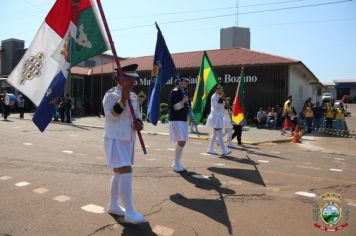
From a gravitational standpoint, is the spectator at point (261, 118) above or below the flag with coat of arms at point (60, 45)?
below

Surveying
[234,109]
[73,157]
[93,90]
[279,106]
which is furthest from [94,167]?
[93,90]

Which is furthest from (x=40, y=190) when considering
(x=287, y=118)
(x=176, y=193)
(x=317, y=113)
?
(x=317, y=113)

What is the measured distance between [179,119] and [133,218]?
11.8 ft

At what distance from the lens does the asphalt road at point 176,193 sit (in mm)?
4582

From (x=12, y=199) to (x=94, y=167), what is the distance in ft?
8.86

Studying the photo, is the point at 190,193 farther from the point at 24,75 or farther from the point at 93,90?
the point at 93,90

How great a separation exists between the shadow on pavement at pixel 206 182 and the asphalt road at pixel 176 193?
0.02 metres

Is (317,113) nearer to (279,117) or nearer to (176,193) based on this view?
(279,117)

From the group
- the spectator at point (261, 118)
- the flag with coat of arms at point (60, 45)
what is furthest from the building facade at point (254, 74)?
the flag with coat of arms at point (60, 45)

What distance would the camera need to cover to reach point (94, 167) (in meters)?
8.24

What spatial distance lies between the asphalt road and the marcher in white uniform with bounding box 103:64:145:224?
0.31 m

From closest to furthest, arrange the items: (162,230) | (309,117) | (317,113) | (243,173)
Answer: (162,230) < (243,173) < (309,117) < (317,113)

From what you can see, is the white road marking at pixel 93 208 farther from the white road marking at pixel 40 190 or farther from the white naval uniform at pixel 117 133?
the white road marking at pixel 40 190

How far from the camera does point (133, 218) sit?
4621 millimetres
